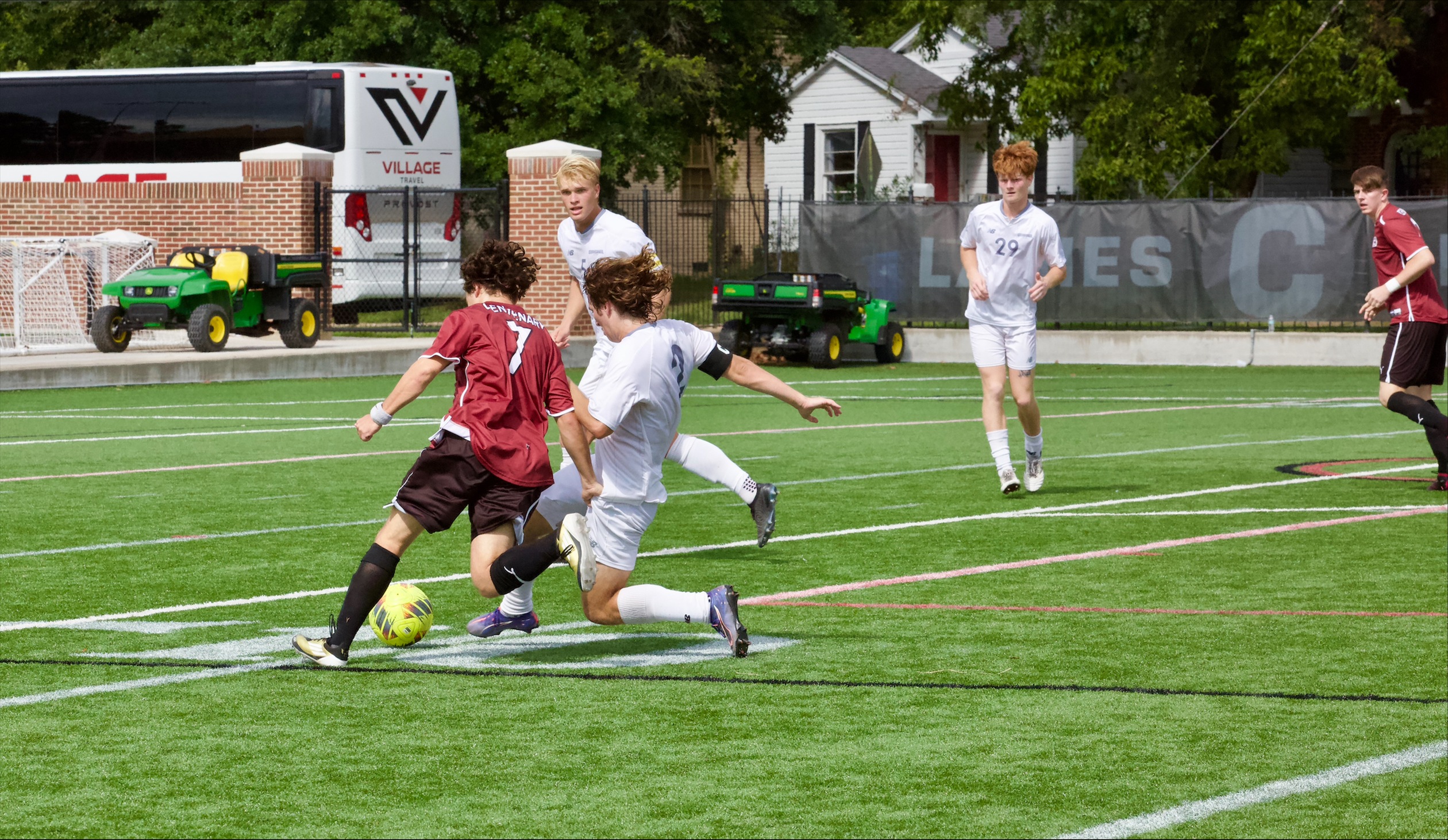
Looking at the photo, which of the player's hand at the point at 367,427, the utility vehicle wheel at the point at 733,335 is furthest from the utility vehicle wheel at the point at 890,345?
the player's hand at the point at 367,427

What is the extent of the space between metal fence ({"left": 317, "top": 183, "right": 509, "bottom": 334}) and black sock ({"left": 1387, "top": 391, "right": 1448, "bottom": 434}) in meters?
19.7

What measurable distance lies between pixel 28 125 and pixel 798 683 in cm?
3220

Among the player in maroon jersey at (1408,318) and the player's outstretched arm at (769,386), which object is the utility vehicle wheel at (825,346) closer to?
the player in maroon jersey at (1408,318)

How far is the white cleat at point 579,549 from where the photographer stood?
6.81 meters

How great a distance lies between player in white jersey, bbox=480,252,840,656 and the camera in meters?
6.95

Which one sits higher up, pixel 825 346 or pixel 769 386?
pixel 769 386

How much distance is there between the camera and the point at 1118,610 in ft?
27.2

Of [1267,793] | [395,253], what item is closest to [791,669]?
[1267,793]

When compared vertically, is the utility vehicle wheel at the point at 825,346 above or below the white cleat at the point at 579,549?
below

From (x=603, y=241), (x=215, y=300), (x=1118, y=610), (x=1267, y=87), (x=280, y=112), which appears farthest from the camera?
(x=280, y=112)

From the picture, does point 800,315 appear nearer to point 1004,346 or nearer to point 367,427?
point 1004,346

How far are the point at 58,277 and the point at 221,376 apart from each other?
13.2ft

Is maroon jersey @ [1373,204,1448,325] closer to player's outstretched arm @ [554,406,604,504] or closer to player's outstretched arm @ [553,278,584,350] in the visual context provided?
player's outstretched arm @ [553,278,584,350]

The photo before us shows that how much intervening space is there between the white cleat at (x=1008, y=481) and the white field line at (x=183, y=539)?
3.92 meters
